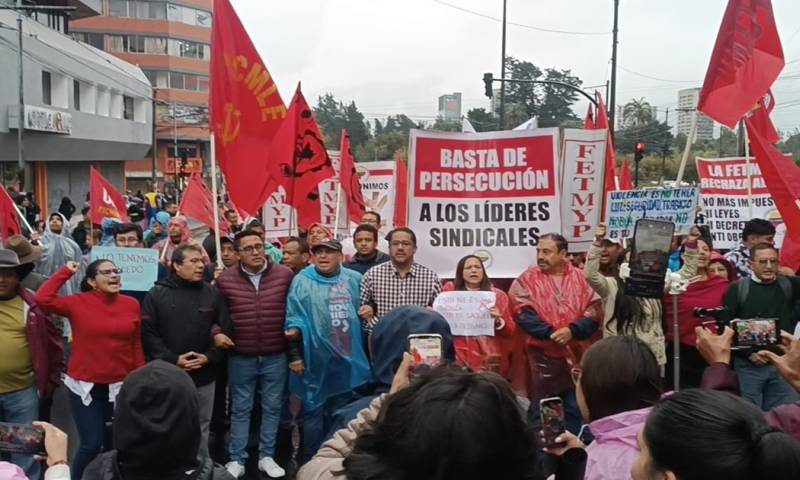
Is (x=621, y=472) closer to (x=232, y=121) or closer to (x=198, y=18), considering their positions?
(x=232, y=121)

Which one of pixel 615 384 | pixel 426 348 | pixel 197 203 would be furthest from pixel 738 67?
pixel 197 203

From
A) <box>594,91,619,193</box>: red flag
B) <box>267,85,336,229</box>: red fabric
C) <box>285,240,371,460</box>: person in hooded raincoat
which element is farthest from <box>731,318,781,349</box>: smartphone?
<box>267,85,336,229</box>: red fabric

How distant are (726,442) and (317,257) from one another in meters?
3.78

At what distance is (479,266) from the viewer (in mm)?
5352

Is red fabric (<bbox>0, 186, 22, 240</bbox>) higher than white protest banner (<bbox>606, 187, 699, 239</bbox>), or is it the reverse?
white protest banner (<bbox>606, 187, 699, 239</bbox>)

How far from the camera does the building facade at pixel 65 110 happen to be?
87.5ft

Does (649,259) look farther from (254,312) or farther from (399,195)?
(399,195)

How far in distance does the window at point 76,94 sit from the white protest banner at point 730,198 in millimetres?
30924

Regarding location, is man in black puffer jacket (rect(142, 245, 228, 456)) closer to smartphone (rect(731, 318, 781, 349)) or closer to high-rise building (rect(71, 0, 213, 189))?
smartphone (rect(731, 318, 781, 349))

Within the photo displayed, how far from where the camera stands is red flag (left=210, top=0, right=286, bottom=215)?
21.2ft

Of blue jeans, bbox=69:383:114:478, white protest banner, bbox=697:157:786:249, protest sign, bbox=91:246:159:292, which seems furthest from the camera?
white protest banner, bbox=697:157:786:249

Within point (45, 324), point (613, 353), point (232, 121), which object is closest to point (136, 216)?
point (232, 121)

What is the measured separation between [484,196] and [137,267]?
262 cm

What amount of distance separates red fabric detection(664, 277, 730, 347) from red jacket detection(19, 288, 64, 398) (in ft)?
14.1
